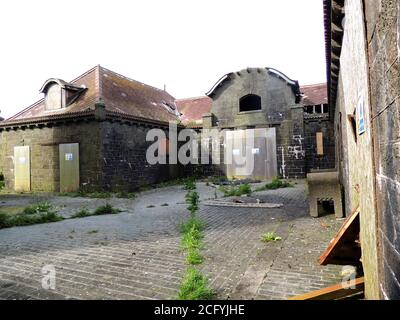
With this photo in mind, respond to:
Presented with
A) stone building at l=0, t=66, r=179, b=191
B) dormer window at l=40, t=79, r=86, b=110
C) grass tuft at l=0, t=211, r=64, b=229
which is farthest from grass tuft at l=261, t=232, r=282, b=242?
dormer window at l=40, t=79, r=86, b=110

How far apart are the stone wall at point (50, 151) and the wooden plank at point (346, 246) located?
12.3 metres

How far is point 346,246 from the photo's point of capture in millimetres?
3414

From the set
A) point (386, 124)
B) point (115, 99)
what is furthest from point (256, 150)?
point (386, 124)

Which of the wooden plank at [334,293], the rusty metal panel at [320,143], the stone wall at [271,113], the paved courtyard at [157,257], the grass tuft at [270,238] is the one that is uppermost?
the stone wall at [271,113]

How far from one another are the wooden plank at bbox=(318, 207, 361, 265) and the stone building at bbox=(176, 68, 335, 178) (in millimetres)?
13891

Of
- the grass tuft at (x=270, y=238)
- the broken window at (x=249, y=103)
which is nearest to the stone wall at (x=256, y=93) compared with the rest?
the broken window at (x=249, y=103)

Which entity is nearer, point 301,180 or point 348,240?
point 348,240

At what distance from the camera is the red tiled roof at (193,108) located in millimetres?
21172

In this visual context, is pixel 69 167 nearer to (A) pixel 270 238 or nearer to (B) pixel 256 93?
(B) pixel 256 93

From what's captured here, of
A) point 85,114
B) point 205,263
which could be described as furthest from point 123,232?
point 85,114

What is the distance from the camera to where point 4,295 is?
131 inches

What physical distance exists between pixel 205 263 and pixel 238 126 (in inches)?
583

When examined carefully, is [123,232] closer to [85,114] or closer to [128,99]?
[85,114]

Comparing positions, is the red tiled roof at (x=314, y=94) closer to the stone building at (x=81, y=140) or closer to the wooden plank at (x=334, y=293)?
the stone building at (x=81, y=140)
